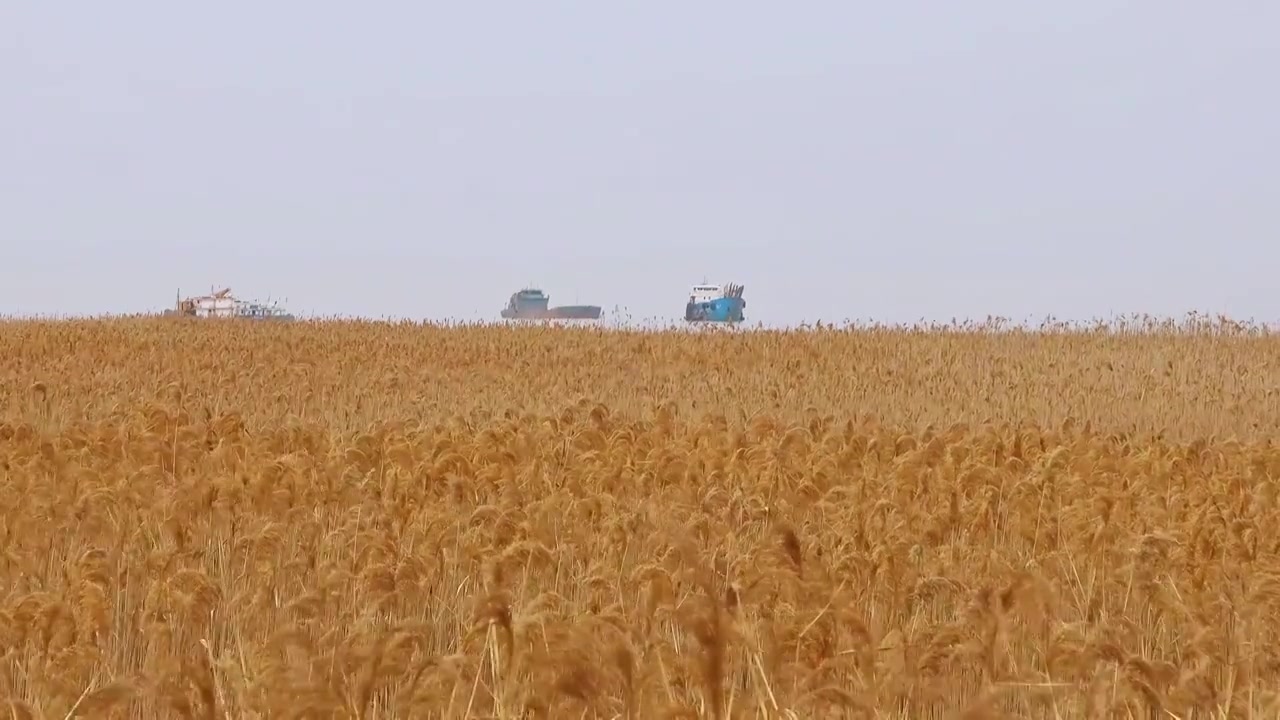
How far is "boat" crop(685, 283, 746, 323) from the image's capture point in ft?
203

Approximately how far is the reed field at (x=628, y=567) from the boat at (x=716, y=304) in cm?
4835

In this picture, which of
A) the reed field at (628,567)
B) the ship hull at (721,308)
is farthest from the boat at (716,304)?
the reed field at (628,567)

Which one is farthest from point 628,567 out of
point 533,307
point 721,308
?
point 533,307

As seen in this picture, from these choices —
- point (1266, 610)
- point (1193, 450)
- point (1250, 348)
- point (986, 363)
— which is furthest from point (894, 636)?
point (1250, 348)

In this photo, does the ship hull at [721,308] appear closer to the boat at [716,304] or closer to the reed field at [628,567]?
the boat at [716,304]

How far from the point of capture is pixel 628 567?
224 inches

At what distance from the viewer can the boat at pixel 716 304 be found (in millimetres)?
61812

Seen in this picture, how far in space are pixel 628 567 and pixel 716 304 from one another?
187ft

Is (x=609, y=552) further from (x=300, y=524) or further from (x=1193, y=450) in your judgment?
(x=1193, y=450)

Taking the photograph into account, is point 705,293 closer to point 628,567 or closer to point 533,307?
point 533,307

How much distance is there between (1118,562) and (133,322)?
24.7 metres

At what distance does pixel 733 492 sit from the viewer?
7.22 meters

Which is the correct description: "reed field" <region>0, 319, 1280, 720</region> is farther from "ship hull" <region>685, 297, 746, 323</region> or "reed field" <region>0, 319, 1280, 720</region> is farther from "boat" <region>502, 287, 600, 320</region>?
"boat" <region>502, 287, 600, 320</region>

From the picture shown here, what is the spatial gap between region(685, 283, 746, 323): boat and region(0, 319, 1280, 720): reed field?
48.3m
